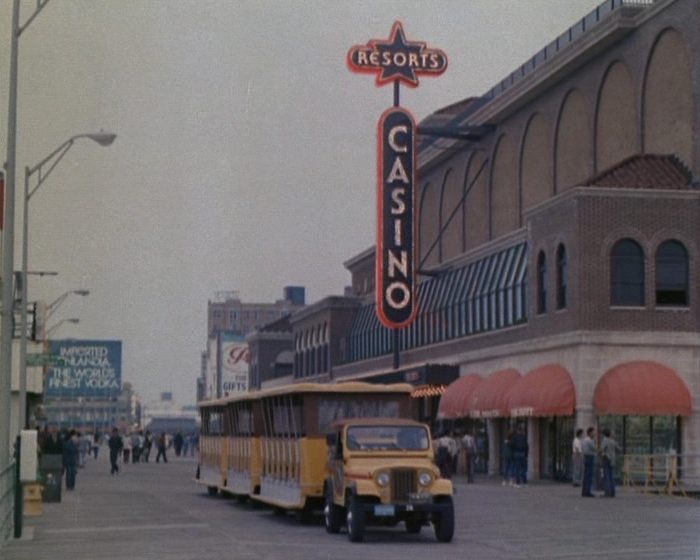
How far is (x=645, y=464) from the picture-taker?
45.9 metres

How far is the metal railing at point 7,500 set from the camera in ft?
84.0

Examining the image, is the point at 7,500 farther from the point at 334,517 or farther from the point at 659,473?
the point at 659,473

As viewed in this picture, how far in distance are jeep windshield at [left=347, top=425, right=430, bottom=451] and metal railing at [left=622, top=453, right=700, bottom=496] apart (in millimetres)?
16231

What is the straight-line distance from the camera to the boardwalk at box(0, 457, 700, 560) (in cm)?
2358

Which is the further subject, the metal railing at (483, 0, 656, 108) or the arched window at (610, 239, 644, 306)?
the metal railing at (483, 0, 656, 108)

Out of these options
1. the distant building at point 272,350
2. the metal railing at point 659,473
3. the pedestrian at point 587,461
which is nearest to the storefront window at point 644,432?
the metal railing at point 659,473

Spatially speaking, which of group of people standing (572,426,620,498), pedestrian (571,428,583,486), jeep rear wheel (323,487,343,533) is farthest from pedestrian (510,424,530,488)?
jeep rear wheel (323,487,343,533)

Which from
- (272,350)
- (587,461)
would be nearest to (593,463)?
(587,461)

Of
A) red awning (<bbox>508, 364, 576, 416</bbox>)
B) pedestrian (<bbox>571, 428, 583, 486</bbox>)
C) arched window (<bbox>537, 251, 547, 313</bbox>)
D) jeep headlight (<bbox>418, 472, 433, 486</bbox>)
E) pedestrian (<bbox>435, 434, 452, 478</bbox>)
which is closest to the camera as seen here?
jeep headlight (<bbox>418, 472, 433, 486</bbox>)

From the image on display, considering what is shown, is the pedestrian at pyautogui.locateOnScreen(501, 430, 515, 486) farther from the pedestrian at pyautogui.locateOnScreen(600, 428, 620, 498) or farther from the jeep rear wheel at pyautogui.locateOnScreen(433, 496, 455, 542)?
the jeep rear wheel at pyautogui.locateOnScreen(433, 496, 455, 542)

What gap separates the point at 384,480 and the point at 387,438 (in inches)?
68.8

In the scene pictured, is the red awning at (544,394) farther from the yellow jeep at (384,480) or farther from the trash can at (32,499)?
the yellow jeep at (384,480)

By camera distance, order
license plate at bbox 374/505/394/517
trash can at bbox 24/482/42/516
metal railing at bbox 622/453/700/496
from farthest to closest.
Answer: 1. metal railing at bbox 622/453/700/496
2. trash can at bbox 24/482/42/516
3. license plate at bbox 374/505/394/517

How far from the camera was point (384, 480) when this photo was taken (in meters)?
25.9
